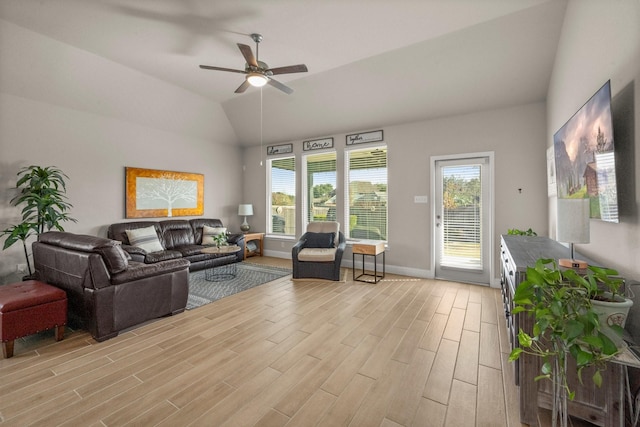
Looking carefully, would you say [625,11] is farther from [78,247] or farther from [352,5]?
[78,247]

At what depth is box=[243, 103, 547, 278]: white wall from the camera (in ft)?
13.4

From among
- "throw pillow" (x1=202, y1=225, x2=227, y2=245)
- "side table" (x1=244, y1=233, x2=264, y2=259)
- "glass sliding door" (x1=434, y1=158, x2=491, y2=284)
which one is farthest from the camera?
"side table" (x1=244, y1=233, x2=264, y2=259)

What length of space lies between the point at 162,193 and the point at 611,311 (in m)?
6.48

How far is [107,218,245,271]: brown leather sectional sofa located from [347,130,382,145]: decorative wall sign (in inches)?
124

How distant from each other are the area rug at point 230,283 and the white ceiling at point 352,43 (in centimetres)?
342

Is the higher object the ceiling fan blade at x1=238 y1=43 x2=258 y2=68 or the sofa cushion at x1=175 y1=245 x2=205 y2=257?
the ceiling fan blade at x1=238 y1=43 x2=258 y2=68

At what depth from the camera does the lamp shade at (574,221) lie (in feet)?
5.35

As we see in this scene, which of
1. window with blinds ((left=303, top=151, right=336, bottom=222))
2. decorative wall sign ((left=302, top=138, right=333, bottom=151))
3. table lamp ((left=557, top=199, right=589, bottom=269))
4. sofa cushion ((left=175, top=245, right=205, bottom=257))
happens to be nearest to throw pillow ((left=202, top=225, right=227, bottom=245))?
sofa cushion ((left=175, top=245, right=205, bottom=257))

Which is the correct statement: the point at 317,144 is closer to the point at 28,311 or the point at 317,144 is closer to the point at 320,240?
the point at 320,240

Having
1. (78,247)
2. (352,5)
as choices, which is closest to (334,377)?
(78,247)

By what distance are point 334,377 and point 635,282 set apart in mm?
1901

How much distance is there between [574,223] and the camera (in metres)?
1.65

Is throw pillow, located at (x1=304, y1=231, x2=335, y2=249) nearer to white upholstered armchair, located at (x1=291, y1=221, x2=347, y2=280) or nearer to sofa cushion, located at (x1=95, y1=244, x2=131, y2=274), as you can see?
white upholstered armchair, located at (x1=291, y1=221, x2=347, y2=280)

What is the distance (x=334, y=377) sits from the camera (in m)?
2.07
